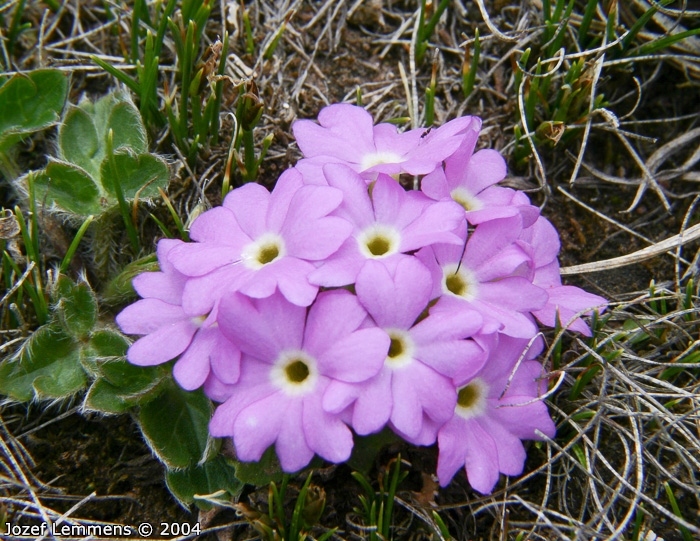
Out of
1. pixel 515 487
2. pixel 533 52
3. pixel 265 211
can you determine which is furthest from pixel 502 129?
pixel 515 487

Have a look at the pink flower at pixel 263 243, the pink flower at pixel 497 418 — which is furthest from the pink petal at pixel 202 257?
the pink flower at pixel 497 418

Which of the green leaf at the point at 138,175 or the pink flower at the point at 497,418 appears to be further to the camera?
the green leaf at the point at 138,175

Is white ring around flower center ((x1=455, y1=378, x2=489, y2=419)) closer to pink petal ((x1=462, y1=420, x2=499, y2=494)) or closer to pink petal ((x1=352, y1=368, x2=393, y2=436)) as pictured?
pink petal ((x1=462, y1=420, x2=499, y2=494))

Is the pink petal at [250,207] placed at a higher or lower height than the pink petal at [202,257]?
higher

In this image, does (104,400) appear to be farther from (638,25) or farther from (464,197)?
(638,25)

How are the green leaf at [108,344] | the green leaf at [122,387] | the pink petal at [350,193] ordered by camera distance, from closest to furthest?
the pink petal at [350,193] → the green leaf at [122,387] → the green leaf at [108,344]

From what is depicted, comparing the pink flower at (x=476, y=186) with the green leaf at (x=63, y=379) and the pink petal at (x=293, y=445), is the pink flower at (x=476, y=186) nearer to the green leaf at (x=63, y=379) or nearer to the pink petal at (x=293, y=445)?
the pink petal at (x=293, y=445)

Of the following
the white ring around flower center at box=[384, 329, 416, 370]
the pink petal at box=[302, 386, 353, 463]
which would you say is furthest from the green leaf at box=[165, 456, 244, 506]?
the white ring around flower center at box=[384, 329, 416, 370]
